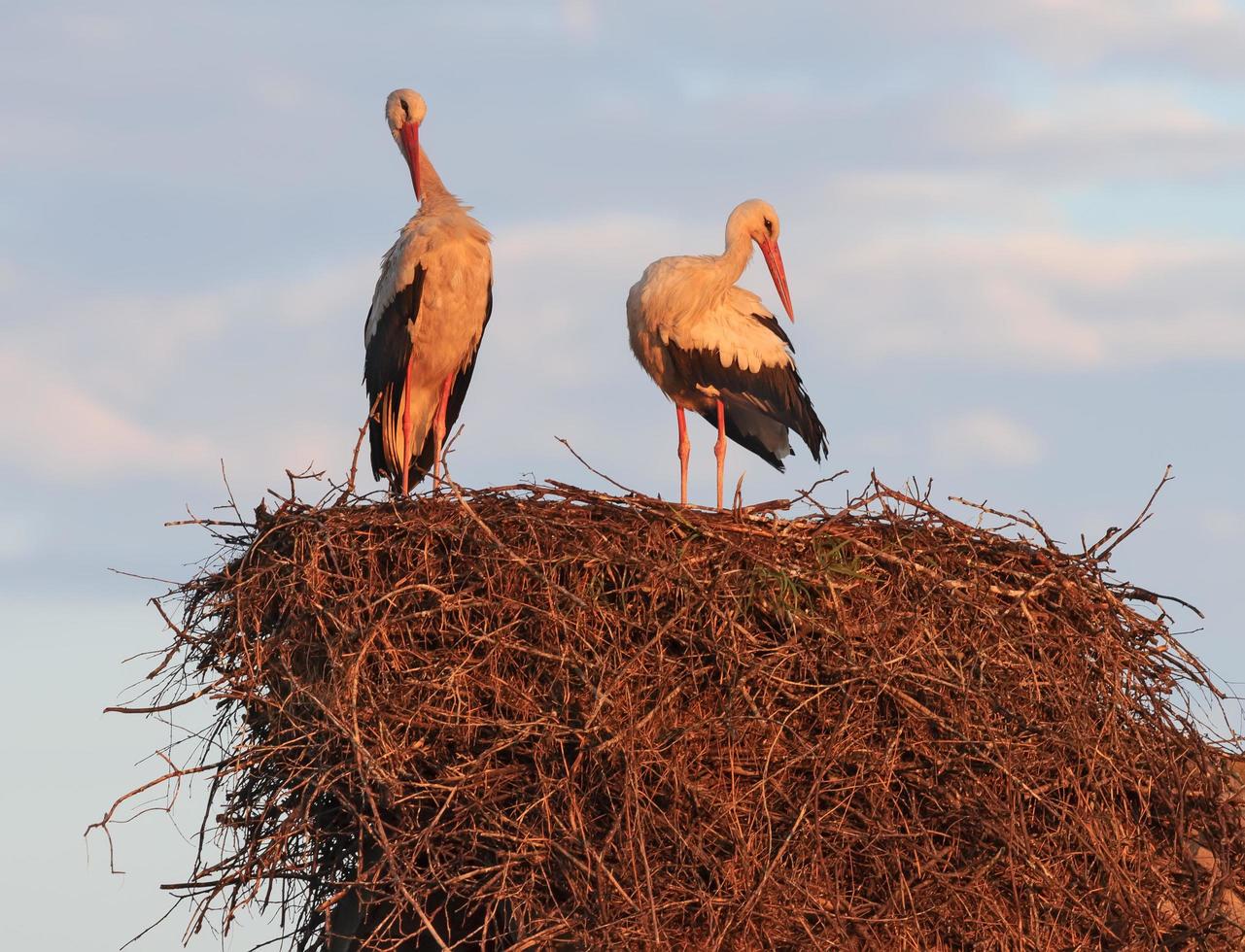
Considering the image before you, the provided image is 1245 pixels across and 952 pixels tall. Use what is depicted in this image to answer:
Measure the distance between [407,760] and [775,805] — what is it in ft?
5.04

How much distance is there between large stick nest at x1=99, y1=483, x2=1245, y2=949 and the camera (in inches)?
271

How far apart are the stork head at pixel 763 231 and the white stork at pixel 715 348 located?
2 centimetres

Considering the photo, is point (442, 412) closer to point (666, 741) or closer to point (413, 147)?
point (413, 147)

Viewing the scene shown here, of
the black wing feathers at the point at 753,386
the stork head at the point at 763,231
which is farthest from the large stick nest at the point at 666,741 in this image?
the stork head at the point at 763,231

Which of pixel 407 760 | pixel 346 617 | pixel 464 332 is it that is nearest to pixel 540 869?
pixel 407 760

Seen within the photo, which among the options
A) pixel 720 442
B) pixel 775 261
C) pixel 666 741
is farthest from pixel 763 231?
pixel 666 741

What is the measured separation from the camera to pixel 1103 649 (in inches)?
315

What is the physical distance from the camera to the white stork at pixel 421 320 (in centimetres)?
1000

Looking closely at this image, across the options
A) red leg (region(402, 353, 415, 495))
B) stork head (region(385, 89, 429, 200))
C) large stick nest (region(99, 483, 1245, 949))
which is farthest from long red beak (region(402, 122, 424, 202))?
large stick nest (region(99, 483, 1245, 949))

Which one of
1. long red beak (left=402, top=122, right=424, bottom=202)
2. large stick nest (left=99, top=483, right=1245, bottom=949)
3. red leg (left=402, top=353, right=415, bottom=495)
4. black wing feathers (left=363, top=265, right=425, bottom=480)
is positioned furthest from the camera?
long red beak (left=402, top=122, right=424, bottom=202)

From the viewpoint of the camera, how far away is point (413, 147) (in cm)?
1073

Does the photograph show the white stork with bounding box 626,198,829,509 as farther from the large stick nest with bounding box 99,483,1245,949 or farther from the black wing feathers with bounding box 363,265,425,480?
the large stick nest with bounding box 99,483,1245,949

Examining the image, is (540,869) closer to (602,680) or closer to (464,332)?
(602,680)

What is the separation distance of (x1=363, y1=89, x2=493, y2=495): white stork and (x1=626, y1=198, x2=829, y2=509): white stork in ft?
3.33
